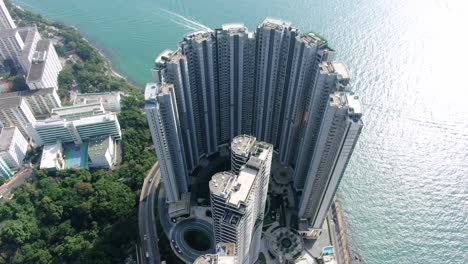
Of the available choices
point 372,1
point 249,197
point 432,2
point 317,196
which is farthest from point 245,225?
point 432,2

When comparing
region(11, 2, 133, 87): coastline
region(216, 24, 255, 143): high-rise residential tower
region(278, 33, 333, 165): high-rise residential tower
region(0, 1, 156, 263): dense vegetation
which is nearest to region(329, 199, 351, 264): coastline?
region(278, 33, 333, 165): high-rise residential tower

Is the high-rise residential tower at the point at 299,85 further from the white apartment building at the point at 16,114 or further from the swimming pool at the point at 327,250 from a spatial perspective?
the white apartment building at the point at 16,114

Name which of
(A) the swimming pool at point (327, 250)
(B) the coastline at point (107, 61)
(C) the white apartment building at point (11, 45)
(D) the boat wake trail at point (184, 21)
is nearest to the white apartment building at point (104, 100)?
(B) the coastline at point (107, 61)

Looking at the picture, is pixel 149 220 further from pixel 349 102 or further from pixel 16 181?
pixel 349 102

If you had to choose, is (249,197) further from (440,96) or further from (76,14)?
(76,14)

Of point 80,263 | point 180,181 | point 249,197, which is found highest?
point 249,197

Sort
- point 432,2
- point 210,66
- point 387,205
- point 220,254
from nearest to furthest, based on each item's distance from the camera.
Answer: point 220,254 → point 210,66 → point 387,205 → point 432,2

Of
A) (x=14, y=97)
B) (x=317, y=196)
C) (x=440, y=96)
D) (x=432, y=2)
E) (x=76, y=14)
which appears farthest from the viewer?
(x=76, y=14)

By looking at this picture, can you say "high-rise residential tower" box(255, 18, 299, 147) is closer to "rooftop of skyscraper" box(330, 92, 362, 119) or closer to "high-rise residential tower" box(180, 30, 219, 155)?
"high-rise residential tower" box(180, 30, 219, 155)
